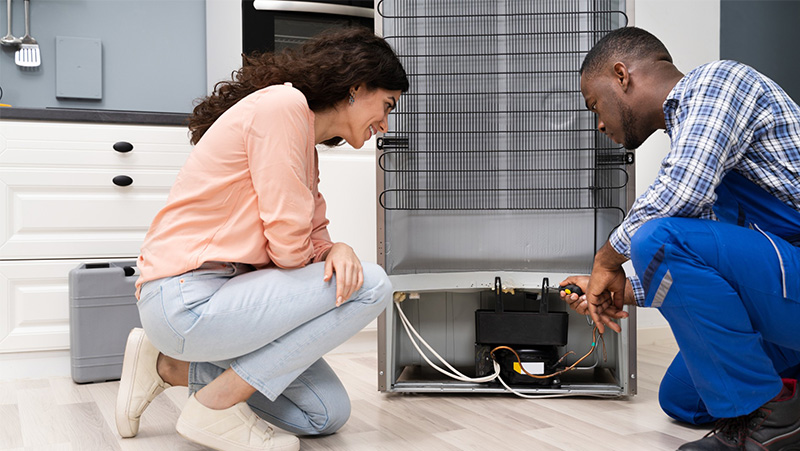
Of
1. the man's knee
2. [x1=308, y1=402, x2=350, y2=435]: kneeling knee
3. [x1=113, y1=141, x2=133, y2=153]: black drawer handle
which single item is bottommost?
[x1=308, y1=402, x2=350, y2=435]: kneeling knee

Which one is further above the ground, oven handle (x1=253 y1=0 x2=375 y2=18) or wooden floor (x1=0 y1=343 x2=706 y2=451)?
oven handle (x1=253 y1=0 x2=375 y2=18)

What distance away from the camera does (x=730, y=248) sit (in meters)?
1.17

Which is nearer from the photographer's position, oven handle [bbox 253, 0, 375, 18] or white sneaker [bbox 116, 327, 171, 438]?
white sneaker [bbox 116, 327, 171, 438]

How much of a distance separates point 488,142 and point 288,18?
3.60 feet

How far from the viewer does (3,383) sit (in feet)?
6.75

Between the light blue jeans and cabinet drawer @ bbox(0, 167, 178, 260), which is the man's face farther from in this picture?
cabinet drawer @ bbox(0, 167, 178, 260)

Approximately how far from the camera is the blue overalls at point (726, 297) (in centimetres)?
117

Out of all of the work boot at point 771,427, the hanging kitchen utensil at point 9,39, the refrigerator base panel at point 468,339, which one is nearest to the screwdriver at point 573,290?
the refrigerator base panel at point 468,339

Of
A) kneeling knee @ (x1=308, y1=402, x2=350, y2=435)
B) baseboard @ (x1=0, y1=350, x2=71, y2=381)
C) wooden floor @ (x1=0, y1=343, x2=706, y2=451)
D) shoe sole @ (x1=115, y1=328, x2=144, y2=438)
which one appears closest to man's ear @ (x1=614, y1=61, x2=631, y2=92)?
wooden floor @ (x1=0, y1=343, x2=706, y2=451)

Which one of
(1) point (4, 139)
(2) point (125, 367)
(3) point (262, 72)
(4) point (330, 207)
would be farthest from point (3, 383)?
(3) point (262, 72)

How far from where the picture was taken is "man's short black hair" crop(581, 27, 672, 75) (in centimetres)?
135

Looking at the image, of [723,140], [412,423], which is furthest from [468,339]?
[723,140]

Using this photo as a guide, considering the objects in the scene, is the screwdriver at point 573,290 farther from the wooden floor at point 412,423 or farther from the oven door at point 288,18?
the oven door at point 288,18

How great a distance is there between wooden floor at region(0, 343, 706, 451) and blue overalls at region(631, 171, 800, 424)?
0.26 metres
